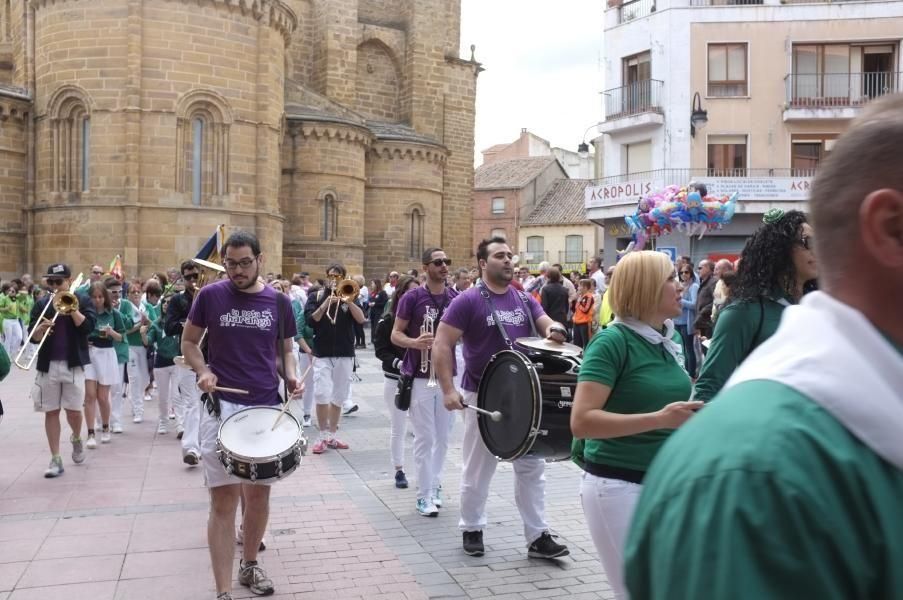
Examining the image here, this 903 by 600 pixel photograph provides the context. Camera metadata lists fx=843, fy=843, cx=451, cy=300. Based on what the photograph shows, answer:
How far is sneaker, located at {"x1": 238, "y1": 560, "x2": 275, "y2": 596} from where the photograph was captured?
5094 mm

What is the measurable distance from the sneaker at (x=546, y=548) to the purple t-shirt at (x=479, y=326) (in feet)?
3.61

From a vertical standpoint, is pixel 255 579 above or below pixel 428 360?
below

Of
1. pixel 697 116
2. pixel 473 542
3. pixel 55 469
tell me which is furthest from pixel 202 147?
pixel 473 542

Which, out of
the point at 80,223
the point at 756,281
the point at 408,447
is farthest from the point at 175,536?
the point at 80,223

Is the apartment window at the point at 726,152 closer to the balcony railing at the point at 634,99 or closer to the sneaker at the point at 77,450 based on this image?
the balcony railing at the point at 634,99

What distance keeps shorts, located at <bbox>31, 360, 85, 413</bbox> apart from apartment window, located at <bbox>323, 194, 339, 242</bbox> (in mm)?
23999

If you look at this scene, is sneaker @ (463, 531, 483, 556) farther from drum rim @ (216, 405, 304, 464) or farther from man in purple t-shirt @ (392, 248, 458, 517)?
drum rim @ (216, 405, 304, 464)

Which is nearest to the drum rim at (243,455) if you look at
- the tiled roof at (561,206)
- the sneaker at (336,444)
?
the sneaker at (336,444)

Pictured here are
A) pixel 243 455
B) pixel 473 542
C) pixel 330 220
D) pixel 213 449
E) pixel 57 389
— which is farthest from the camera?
pixel 330 220

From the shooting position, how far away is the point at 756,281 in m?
3.82

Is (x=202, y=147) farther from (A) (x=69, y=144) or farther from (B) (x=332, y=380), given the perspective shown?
(B) (x=332, y=380)

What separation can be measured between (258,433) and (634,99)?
28.2m

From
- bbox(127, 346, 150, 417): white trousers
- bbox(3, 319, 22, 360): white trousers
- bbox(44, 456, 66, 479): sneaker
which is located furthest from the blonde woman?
bbox(3, 319, 22, 360): white trousers

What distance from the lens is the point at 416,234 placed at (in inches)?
1419
